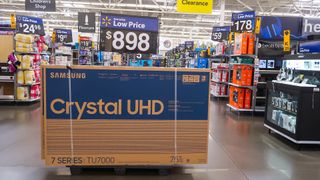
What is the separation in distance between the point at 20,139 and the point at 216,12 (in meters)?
16.9

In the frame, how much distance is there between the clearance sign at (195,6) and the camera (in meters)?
9.37

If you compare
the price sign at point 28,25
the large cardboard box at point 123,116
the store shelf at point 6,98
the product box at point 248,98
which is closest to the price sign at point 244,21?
the product box at point 248,98

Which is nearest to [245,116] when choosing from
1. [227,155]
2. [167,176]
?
[227,155]

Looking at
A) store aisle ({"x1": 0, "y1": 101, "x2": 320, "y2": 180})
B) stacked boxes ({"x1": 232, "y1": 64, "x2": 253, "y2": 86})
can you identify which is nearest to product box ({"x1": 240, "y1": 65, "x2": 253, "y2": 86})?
stacked boxes ({"x1": 232, "y1": 64, "x2": 253, "y2": 86})

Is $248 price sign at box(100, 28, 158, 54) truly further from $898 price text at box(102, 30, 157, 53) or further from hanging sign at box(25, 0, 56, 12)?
hanging sign at box(25, 0, 56, 12)

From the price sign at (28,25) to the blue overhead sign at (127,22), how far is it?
18.4 ft

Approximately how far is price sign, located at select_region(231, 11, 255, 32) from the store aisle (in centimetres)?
304

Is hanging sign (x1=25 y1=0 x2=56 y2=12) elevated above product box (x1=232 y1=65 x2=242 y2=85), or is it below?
above

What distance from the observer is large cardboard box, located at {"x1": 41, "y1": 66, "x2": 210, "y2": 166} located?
3.31 meters

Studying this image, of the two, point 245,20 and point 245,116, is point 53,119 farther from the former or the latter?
point 245,20

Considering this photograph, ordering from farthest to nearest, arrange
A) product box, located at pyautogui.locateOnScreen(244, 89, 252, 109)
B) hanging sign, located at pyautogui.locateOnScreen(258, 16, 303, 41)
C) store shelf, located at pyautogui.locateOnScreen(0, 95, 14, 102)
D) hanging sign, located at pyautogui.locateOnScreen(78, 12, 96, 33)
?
1. hanging sign, located at pyautogui.locateOnScreen(78, 12, 96, 33)
2. store shelf, located at pyautogui.locateOnScreen(0, 95, 14, 102)
3. hanging sign, located at pyautogui.locateOnScreen(258, 16, 303, 41)
4. product box, located at pyautogui.locateOnScreen(244, 89, 252, 109)

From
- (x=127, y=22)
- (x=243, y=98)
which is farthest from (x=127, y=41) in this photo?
(x=243, y=98)

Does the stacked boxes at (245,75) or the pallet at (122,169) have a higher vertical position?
the stacked boxes at (245,75)

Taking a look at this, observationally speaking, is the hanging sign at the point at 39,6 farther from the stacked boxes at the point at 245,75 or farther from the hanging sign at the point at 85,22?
the stacked boxes at the point at 245,75
